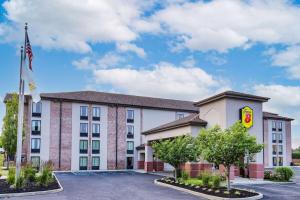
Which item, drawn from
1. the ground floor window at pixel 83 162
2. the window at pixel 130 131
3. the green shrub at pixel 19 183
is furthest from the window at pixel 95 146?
the green shrub at pixel 19 183

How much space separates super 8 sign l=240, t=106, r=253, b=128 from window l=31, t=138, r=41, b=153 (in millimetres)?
26244

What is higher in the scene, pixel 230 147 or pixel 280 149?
pixel 230 147

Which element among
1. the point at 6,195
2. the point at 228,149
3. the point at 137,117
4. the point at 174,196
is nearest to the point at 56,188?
the point at 6,195

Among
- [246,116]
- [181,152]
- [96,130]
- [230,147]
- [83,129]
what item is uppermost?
[246,116]

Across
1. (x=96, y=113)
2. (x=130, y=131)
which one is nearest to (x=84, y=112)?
(x=96, y=113)

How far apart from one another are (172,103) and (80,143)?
52.4 feet

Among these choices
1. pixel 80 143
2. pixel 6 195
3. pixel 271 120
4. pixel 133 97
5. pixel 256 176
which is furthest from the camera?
pixel 271 120

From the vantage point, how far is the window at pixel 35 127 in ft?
144

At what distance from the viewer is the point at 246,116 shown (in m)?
29.4

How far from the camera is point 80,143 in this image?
46406mm

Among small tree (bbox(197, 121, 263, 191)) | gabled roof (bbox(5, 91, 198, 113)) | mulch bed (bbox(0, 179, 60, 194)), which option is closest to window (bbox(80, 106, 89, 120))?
gabled roof (bbox(5, 91, 198, 113))

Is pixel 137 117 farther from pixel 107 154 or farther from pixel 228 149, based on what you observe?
pixel 228 149

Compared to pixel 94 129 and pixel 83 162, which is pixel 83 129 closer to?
pixel 94 129

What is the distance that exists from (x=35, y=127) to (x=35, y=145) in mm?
A: 2222
